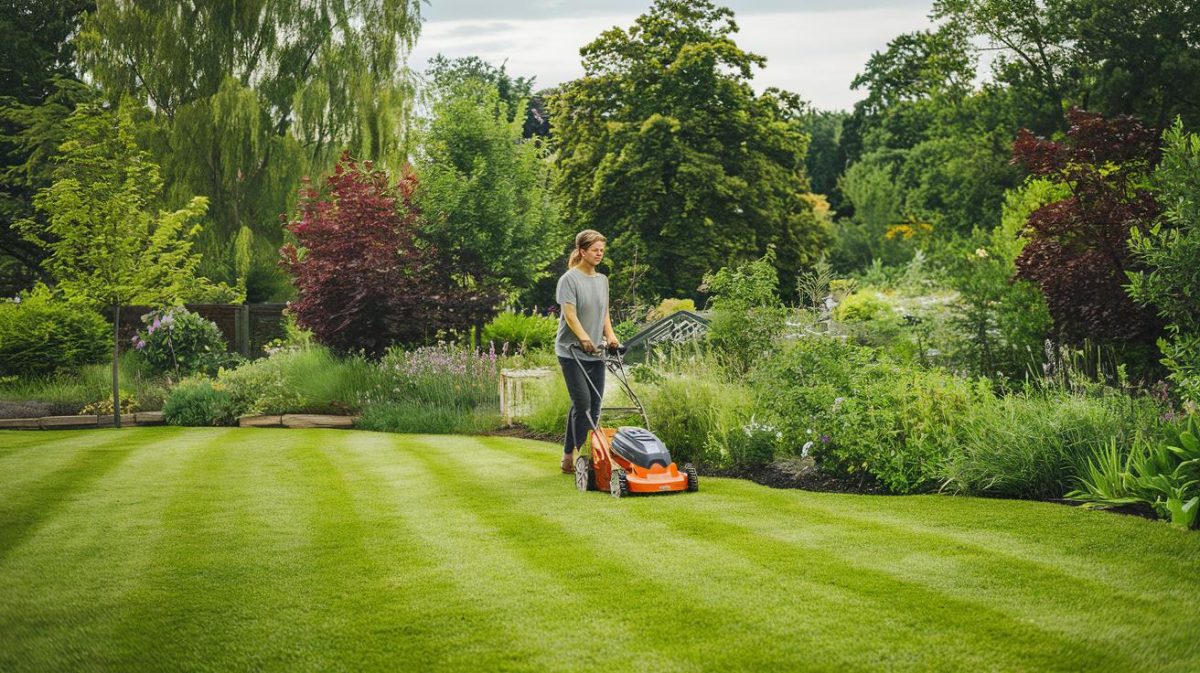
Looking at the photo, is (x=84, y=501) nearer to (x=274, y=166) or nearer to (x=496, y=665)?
(x=496, y=665)

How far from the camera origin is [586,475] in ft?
24.8

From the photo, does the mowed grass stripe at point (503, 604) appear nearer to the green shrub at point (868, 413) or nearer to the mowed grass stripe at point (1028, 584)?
the mowed grass stripe at point (1028, 584)

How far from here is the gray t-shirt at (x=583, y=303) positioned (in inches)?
305

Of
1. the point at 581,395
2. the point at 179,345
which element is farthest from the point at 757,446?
the point at 179,345

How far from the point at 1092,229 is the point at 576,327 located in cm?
589

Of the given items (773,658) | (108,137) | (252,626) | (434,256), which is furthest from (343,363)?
(773,658)

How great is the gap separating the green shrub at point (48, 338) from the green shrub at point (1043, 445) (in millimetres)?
13882

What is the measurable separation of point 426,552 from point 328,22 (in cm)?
2274

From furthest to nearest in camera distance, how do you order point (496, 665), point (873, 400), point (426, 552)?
point (873, 400) < point (426, 552) < point (496, 665)

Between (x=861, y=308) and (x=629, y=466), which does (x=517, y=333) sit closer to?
(x=861, y=308)

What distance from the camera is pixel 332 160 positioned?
25.2m

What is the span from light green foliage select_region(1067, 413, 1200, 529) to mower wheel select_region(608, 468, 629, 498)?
2815 millimetres

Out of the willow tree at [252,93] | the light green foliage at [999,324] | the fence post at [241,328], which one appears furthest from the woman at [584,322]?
the willow tree at [252,93]

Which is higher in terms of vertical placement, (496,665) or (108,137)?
(108,137)
